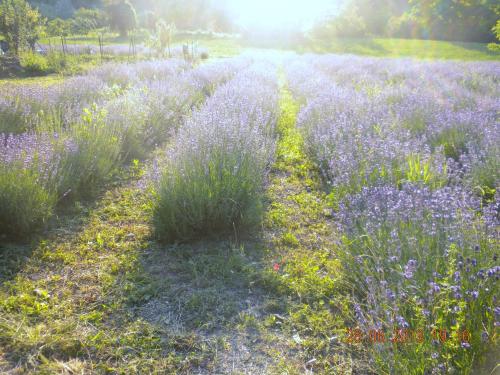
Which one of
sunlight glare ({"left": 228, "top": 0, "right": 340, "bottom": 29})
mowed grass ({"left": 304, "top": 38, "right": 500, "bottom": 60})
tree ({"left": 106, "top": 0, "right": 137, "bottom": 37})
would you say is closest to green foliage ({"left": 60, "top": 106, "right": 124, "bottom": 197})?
mowed grass ({"left": 304, "top": 38, "right": 500, "bottom": 60})

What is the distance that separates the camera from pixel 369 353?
2074 millimetres

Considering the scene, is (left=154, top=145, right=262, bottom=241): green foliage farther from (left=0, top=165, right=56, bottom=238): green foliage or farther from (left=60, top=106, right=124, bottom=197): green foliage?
(left=60, top=106, right=124, bottom=197): green foliage

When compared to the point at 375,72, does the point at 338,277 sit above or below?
below

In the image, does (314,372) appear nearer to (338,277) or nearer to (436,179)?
(338,277)

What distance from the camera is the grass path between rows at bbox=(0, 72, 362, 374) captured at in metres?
2.10

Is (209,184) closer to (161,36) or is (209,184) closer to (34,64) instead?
(34,64)

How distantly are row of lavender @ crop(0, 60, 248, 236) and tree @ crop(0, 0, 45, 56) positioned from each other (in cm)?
923

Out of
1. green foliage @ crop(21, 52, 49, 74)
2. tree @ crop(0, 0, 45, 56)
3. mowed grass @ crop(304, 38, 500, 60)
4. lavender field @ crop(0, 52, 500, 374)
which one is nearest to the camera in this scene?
lavender field @ crop(0, 52, 500, 374)

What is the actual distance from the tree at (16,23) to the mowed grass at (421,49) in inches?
Result: 740

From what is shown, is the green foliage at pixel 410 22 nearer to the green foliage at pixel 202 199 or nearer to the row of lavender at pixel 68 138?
the row of lavender at pixel 68 138

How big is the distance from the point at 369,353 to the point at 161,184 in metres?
2.12

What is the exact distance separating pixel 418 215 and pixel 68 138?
3.57m

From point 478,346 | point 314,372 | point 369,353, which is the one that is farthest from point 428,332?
point 314,372

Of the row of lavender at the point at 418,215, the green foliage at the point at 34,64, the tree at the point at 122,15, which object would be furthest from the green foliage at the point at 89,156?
the tree at the point at 122,15
